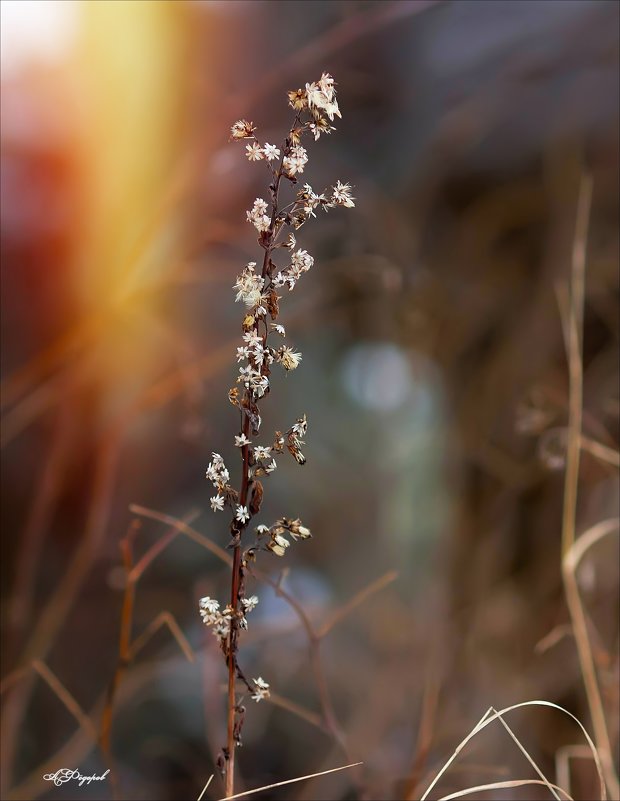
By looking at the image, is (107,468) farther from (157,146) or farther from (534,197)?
(534,197)

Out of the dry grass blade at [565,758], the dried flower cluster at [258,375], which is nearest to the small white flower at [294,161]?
the dried flower cluster at [258,375]

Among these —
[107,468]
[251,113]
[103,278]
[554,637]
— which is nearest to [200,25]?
[251,113]

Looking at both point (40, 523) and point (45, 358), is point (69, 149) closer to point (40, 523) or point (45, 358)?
point (45, 358)

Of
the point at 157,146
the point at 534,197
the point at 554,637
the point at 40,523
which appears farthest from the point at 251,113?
the point at 554,637

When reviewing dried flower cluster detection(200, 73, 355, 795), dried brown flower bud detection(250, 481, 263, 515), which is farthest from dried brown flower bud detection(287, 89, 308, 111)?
dried brown flower bud detection(250, 481, 263, 515)

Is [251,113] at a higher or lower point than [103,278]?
higher

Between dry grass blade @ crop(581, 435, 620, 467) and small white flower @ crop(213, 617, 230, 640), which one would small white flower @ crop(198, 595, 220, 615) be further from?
dry grass blade @ crop(581, 435, 620, 467)

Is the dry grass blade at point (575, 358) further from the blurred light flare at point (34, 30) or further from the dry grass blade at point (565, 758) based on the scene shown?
the blurred light flare at point (34, 30)

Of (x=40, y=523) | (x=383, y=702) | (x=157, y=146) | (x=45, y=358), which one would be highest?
(x=157, y=146)
